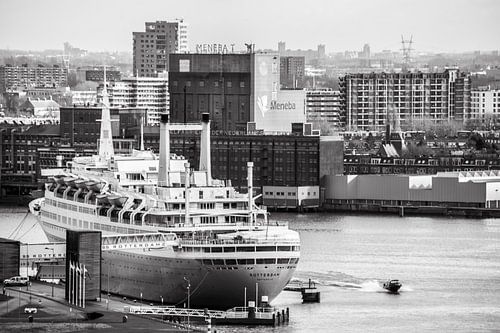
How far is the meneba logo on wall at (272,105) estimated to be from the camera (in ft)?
293

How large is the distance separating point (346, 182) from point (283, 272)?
34.7m

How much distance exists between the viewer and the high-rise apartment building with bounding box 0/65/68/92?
169625 millimetres

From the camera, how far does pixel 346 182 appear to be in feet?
263

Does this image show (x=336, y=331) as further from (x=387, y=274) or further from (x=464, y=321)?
(x=387, y=274)

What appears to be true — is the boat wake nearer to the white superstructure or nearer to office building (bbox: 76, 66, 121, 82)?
the white superstructure

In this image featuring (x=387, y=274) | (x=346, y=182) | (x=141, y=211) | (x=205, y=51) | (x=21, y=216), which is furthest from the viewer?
(x=205, y=51)

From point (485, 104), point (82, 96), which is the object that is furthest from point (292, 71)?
point (82, 96)

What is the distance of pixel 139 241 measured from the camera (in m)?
46.8

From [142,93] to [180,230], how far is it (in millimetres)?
87716

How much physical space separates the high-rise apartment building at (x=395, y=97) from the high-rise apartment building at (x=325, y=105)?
203 cm

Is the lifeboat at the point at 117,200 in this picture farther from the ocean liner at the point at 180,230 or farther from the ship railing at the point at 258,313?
the ship railing at the point at 258,313

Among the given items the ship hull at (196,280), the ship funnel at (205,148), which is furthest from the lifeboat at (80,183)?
the ship hull at (196,280)

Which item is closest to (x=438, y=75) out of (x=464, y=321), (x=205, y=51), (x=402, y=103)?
(x=402, y=103)

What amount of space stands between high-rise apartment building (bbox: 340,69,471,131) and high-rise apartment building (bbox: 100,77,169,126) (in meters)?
12.7
